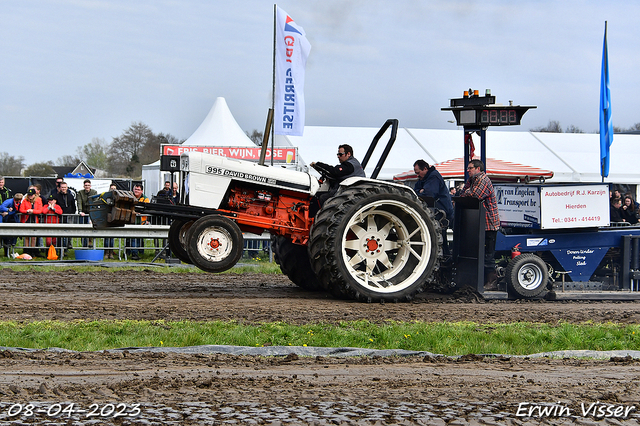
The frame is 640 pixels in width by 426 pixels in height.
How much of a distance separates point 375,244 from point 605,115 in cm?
1012

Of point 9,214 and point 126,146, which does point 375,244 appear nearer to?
point 9,214

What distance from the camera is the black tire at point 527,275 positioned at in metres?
9.65

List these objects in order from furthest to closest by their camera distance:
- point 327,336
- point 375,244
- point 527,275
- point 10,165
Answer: point 10,165 < point 527,275 < point 375,244 < point 327,336

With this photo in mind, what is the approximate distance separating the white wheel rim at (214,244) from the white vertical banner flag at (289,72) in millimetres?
6477

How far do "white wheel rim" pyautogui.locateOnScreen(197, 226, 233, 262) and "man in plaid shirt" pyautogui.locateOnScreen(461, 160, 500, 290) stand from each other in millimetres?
3455

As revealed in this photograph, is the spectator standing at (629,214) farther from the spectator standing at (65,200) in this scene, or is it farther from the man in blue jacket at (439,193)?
the spectator standing at (65,200)

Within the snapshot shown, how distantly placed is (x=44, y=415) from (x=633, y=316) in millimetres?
6682

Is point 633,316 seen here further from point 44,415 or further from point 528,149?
point 528,149

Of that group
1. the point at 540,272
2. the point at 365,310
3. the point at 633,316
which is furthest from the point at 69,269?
the point at 633,316

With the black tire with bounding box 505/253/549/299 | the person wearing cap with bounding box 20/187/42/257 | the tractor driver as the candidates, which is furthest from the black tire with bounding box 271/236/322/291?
the person wearing cap with bounding box 20/187/42/257

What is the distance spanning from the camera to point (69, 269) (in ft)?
40.8

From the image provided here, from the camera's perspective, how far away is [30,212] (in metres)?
15.1

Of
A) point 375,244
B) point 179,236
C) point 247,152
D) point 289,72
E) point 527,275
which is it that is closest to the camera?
point 179,236

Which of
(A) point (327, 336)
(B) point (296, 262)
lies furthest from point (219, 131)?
(A) point (327, 336)
